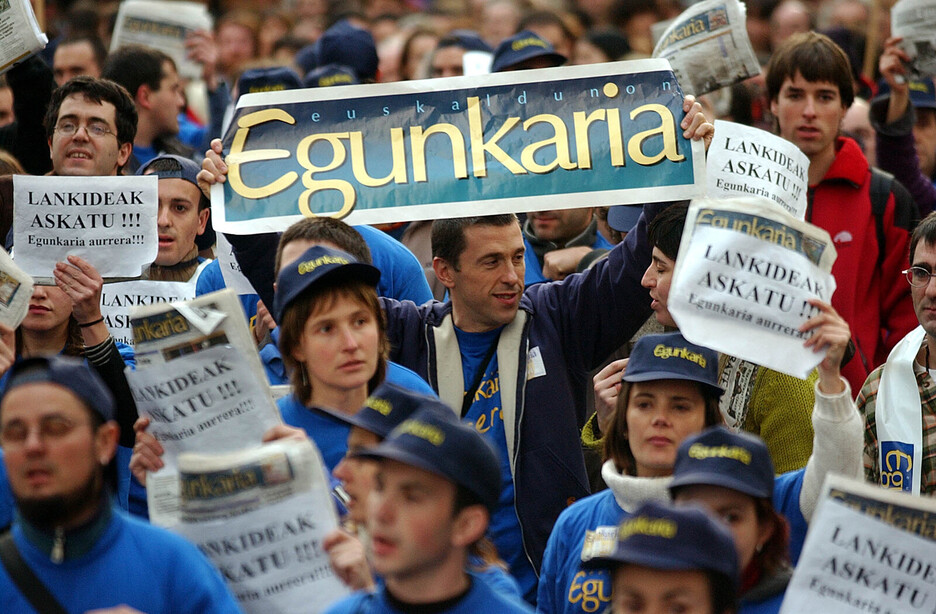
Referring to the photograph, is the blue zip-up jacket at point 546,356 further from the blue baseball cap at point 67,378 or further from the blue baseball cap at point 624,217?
the blue baseball cap at point 67,378

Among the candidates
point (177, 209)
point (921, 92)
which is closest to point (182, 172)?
point (177, 209)

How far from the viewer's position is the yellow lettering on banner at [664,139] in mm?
5383

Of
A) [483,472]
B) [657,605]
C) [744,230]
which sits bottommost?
[657,605]

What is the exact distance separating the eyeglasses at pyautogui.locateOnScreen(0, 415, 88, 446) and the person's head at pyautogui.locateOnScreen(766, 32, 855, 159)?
4.44 m

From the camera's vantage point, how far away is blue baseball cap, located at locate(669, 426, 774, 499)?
153 inches

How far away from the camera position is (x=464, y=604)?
3439mm

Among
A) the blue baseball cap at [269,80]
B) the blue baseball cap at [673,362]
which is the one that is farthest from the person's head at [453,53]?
the blue baseball cap at [673,362]

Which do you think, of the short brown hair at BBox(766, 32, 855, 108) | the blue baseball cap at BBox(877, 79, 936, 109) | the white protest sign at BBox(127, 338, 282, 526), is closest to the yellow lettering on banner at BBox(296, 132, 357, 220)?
the white protest sign at BBox(127, 338, 282, 526)

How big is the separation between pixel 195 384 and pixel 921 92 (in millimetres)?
5502

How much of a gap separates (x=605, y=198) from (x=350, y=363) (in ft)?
4.56

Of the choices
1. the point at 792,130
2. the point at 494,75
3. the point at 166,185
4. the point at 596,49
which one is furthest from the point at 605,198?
the point at 596,49

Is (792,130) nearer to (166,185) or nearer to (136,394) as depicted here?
(166,185)

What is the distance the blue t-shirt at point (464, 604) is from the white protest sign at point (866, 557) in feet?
2.80

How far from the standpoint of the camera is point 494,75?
564 cm
